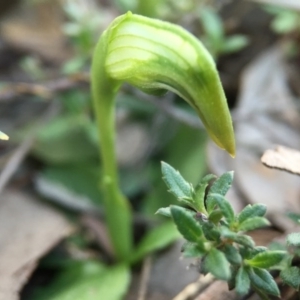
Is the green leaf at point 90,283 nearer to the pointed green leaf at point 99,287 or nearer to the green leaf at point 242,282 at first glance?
the pointed green leaf at point 99,287

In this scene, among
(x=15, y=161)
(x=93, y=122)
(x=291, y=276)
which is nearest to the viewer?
(x=291, y=276)

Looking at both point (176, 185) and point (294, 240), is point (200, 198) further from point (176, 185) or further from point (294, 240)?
point (294, 240)

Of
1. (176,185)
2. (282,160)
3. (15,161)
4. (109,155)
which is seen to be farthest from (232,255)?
(15,161)

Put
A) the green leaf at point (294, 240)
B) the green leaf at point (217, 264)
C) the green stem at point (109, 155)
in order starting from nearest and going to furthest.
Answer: the green leaf at point (217, 264) → the green leaf at point (294, 240) → the green stem at point (109, 155)

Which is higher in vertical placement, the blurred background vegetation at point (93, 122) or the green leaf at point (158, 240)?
the blurred background vegetation at point (93, 122)

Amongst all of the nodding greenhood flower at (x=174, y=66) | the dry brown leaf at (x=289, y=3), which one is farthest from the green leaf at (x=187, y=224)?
the dry brown leaf at (x=289, y=3)

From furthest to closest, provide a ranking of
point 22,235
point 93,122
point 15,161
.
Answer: point 93,122
point 15,161
point 22,235

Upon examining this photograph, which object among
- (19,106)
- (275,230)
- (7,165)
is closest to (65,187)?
(7,165)
